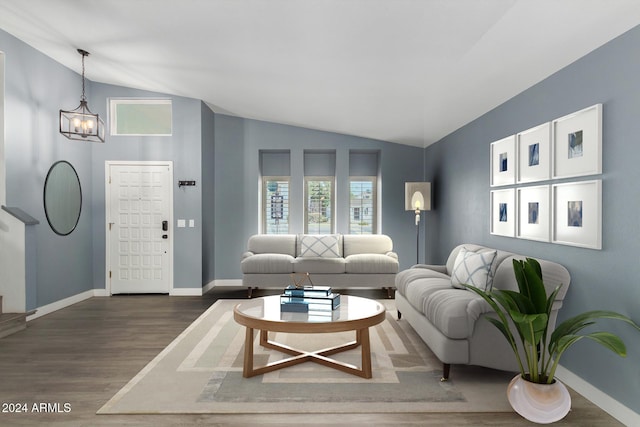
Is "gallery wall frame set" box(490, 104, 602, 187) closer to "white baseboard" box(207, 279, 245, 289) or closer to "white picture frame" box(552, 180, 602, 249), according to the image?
"white picture frame" box(552, 180, 602, 249)

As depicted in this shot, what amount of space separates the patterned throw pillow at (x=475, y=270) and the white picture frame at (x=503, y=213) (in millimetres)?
516

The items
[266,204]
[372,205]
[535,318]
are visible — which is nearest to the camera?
[535,318]

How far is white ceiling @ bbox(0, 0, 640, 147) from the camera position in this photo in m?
2.61

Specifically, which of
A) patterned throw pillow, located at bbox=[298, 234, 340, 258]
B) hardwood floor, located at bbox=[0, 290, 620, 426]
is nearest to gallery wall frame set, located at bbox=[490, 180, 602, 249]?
hardwood floor, located at bbox=[0, 290, 620, 426]

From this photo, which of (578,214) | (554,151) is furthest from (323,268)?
(578,214)

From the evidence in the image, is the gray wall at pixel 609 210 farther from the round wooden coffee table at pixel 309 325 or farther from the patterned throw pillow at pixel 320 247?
the patterned throw pillow at pixel 320 247

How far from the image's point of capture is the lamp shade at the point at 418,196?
239 inches

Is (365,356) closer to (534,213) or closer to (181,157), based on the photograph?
(534,213)

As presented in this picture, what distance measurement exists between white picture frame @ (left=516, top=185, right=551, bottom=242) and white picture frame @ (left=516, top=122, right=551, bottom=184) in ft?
0.32

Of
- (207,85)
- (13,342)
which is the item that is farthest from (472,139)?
(13,342)

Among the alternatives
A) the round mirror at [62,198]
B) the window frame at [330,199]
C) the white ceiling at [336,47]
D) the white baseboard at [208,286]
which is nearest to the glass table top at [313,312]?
the white ceiling at [336,47]

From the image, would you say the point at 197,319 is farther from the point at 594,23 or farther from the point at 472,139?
the point at 594,23

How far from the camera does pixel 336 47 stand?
11.6 feet

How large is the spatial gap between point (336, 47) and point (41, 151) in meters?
3.69
